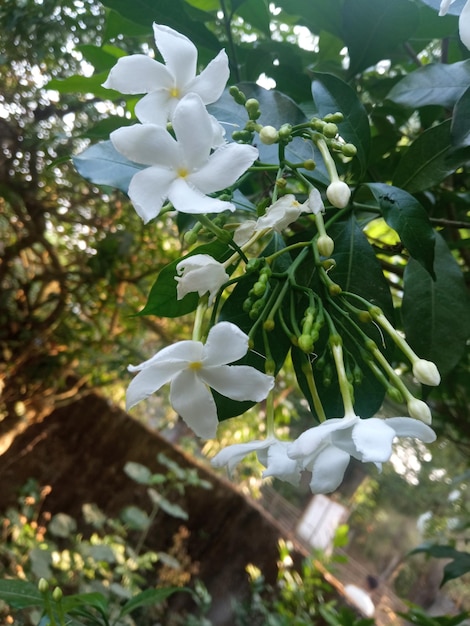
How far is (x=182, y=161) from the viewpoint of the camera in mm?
268

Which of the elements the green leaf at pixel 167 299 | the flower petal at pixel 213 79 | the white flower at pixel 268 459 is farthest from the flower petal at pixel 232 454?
the flower petal at pixel 213 79

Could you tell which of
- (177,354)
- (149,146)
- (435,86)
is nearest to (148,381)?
(177,354)

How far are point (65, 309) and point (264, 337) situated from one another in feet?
5.27

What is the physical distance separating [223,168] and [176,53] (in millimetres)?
96

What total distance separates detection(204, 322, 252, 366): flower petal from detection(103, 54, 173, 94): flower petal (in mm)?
168

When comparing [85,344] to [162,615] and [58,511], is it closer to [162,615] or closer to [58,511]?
[58,511]

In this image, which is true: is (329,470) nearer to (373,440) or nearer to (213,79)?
(373,440)

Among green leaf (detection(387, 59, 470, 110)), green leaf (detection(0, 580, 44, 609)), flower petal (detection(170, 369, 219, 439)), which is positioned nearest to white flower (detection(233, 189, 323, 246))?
flower petal (detection(170, 369, 219, 439))

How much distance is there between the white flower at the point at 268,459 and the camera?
0.28 m

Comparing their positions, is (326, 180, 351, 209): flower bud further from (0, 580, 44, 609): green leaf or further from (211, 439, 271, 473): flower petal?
(0, 580, 44, 609): green leaf

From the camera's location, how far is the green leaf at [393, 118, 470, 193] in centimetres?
41

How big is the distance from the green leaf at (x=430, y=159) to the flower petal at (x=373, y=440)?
0.81 ft

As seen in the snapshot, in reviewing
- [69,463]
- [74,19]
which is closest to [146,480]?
[69,463]

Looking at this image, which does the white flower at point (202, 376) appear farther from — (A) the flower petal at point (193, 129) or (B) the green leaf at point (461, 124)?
(B) the green leaf at point (461, 124)
